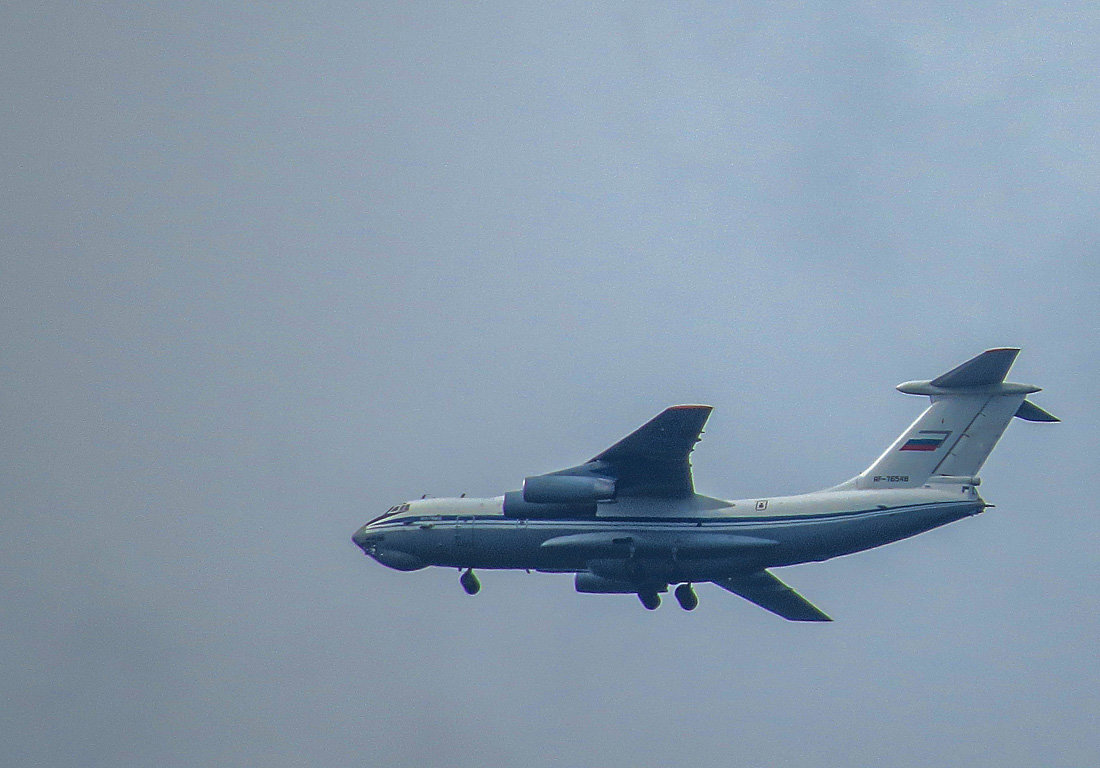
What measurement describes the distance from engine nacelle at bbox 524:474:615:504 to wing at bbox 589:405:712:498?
0.31 m

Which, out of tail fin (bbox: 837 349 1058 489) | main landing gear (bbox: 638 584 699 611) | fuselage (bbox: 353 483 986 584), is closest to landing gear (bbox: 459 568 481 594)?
fuselage (bbox: 353 483 986 584)

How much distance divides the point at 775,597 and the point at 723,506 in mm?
4668

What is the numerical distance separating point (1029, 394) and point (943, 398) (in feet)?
4.65

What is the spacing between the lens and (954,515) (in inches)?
1039

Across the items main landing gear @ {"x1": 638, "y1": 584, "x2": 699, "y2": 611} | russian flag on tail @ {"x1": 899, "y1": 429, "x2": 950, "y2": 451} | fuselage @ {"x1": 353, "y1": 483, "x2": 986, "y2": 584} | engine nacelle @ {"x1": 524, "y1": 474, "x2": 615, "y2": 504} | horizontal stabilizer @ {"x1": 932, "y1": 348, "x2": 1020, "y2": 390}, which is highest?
horizontal stabilizer @ {"x1": 932, "y1": 348, "x2": 1020, "y2": 390}

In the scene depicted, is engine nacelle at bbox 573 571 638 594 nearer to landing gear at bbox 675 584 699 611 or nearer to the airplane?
the airplane

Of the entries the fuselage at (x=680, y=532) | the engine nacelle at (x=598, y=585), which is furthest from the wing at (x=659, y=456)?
the engine nacelle at (x=598, y=585)

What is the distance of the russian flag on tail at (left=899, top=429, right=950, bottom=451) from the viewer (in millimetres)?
27375

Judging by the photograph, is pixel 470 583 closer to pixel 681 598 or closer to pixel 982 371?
pixel 681 598

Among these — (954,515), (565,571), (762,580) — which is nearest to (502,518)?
(565,571)

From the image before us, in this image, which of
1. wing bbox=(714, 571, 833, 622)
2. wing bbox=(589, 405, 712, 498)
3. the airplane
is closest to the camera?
wing bbox=(589, 405, 712, 498)

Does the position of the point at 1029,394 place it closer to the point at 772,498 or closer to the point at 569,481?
the point at 772,498

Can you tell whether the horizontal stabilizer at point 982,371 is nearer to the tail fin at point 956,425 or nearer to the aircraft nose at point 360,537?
the tail fin at point 956,425

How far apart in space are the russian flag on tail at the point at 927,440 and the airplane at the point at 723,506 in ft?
0.06
